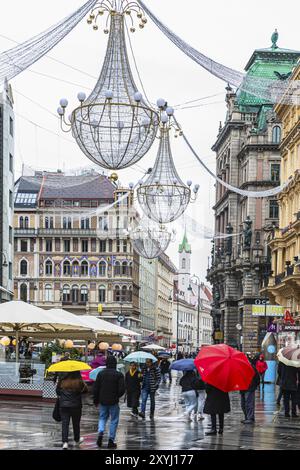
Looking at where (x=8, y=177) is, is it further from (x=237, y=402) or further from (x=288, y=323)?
(x=237, y=402)

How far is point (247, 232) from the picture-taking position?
87.2 meters

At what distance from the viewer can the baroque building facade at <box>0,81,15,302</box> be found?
66.8 m

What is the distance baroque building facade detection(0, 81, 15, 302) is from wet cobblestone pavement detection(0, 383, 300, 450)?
39.6 m

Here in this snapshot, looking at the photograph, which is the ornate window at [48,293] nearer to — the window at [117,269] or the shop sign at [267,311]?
the window at [117,269]

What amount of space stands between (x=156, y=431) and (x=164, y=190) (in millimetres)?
14000

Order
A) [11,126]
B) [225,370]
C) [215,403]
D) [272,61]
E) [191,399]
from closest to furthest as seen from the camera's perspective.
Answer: [225,370] → [215,403] → [191,399] → [11,126] → [272,61]

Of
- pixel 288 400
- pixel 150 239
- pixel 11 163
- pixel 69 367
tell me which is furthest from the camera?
pixel 11 163

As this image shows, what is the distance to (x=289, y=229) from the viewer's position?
59.2 meters

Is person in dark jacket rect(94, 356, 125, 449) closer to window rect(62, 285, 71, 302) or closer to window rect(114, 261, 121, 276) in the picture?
window rect(114, 261, 121, 276)

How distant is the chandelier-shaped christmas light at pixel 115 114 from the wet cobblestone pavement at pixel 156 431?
6.27 m

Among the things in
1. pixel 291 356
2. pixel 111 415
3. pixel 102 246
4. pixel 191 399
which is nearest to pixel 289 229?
pixel 291 356

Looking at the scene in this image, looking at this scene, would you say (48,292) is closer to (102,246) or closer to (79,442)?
(102,246)

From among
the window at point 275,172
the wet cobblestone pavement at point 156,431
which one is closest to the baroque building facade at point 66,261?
the window at point 275,172
